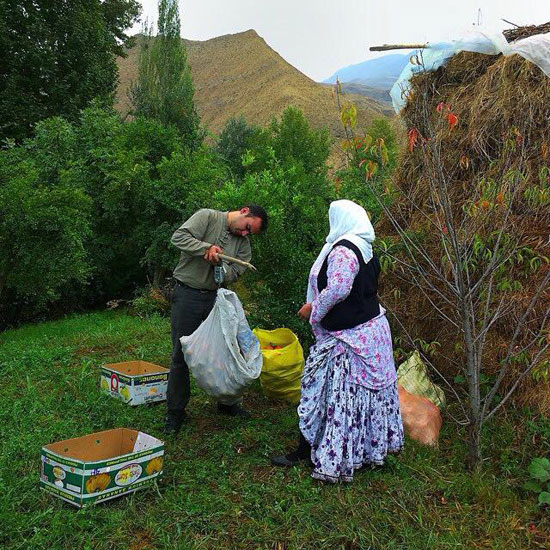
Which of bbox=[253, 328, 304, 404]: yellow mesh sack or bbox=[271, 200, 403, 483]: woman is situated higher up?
bbox=[271, 200, 403, 483]: woman

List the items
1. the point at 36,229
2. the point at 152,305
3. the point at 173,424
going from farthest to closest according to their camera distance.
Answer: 1. the point at 152,305
2. the point at 36,229
3. the point at 173,424

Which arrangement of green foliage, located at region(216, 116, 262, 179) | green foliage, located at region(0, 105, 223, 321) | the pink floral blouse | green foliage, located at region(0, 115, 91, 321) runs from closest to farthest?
the pink floral blouse < green foliage, located at region(0, 115, 91, 321) < green foliage, located at region(0, 105, 223, 321) < green foliage, located at region(216, 116, 262, 179)

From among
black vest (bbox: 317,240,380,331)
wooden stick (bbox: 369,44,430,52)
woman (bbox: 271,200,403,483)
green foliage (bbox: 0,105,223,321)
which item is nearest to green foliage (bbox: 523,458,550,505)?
woman (bbox: 271,200,403,483)

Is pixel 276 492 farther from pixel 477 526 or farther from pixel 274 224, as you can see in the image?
pixel 274 224

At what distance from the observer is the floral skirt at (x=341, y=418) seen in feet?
10.6

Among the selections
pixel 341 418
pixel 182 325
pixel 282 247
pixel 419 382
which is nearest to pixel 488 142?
pixel 282 247

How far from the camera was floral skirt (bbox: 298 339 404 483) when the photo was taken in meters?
3.23

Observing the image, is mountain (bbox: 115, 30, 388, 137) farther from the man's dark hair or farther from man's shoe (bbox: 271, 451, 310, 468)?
man's shoe (bbox: 271, 451, 310, 468)

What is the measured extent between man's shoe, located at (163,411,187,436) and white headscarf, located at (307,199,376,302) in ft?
5.24

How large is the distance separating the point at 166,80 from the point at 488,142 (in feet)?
55.8

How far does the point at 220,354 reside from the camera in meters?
3.71

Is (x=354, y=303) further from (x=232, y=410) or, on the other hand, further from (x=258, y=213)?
(x=232, y=410)

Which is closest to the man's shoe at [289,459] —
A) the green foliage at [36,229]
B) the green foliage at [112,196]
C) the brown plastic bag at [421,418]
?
the brown plastic bag at [421,418]

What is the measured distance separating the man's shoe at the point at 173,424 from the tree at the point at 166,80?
12.5 meters
